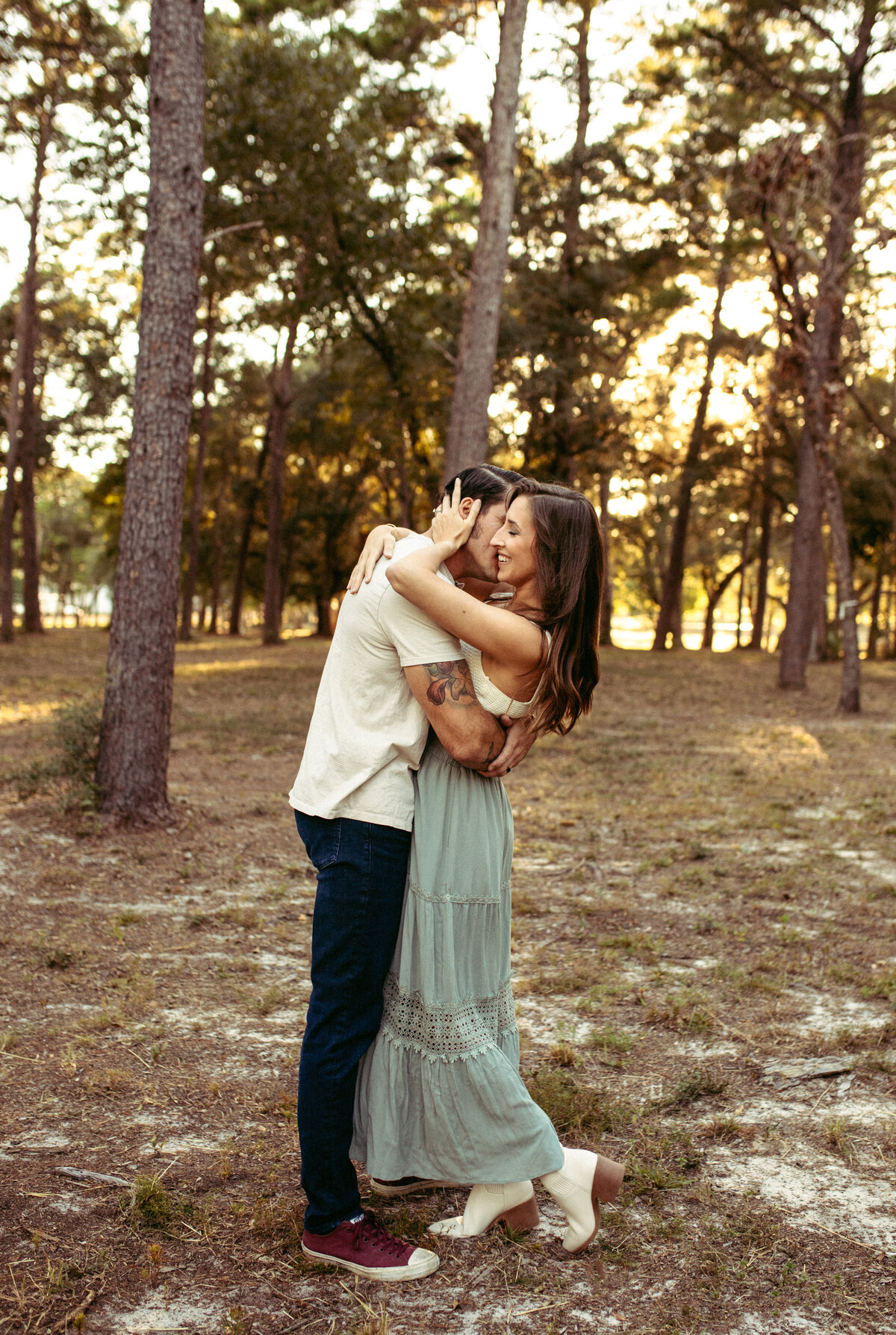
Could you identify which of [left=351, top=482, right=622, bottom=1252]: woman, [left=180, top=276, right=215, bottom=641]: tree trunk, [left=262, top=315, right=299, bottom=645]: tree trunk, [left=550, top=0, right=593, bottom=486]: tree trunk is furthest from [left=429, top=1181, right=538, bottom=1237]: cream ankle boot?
[left=262, top=315, right=299, bottom=645]: tree trunk

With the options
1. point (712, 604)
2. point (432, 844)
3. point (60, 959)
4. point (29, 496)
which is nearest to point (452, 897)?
point (432, 844)

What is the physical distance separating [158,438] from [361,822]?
4.92m

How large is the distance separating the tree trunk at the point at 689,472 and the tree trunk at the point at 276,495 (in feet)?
34.5

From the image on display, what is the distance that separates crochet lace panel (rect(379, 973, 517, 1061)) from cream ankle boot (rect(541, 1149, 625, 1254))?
372 mm

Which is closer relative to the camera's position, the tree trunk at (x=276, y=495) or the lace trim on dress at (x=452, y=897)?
the lace trim on dress at (x=452, y=897)

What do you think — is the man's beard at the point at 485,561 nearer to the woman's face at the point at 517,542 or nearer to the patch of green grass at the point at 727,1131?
the woman's face at the point at 517,542

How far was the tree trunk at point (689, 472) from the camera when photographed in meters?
27.7

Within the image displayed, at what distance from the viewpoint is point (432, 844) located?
2520 millimetres

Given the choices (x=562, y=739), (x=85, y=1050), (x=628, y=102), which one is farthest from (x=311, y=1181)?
(x=628, y=102)

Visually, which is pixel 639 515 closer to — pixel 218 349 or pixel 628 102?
pixel 218 349

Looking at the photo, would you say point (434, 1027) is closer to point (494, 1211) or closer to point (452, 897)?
point (452, 897)

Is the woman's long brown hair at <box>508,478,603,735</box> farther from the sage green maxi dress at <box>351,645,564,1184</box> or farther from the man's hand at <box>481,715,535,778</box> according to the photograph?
the sage green maxi dress at <box>351,645,564,1184</box>

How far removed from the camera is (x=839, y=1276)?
2590 millimetres

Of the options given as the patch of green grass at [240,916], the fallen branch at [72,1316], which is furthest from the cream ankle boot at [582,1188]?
the patch of green grass at [240,916]
